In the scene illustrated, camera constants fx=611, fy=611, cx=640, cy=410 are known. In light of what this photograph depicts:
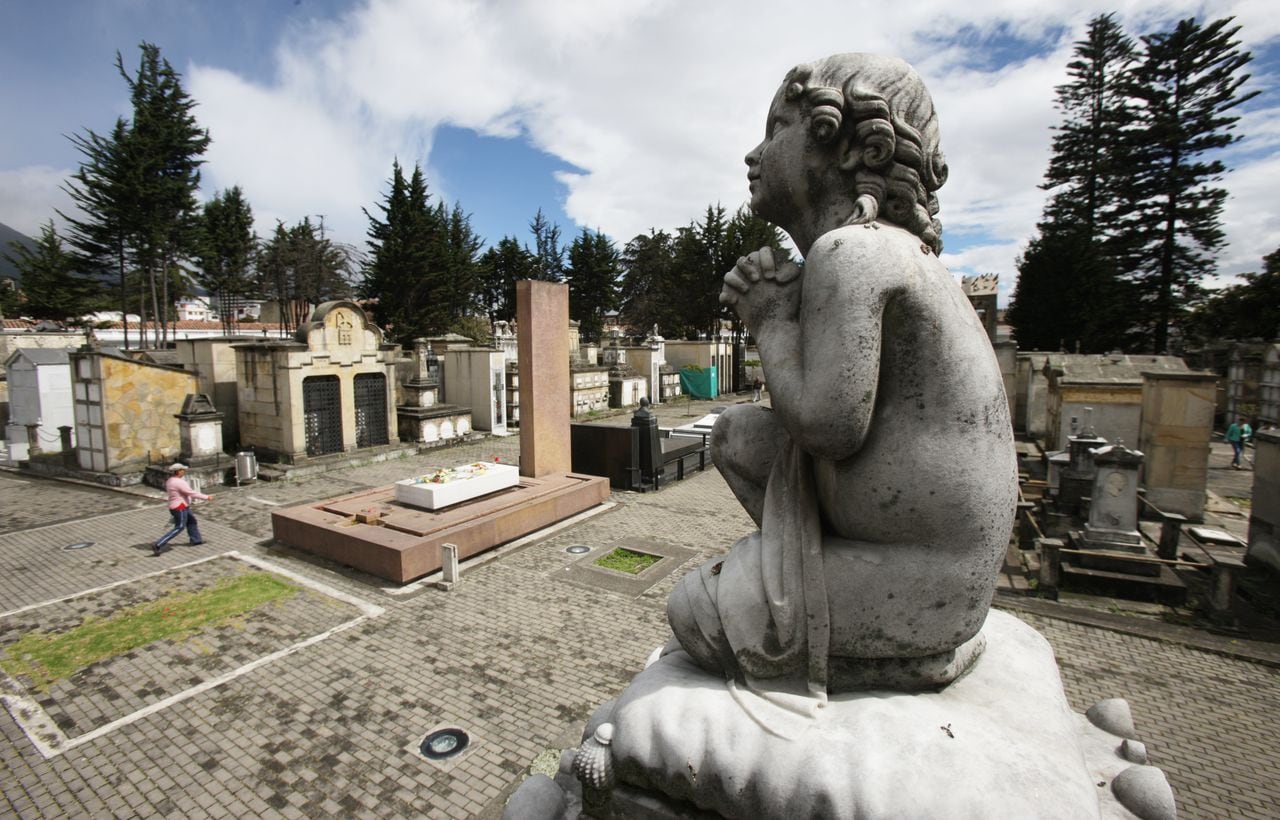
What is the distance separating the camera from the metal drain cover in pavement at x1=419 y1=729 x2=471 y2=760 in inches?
186

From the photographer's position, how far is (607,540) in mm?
9672

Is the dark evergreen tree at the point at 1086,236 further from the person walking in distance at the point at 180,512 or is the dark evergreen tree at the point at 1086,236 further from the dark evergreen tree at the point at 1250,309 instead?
the person walking in distance at the point at 180,512

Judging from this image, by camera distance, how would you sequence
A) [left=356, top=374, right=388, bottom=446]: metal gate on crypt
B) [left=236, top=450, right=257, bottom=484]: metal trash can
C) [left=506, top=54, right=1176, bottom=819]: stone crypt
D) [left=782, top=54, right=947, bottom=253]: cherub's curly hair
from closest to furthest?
[left=506, top=54, right=1176, bottom=819]: stone crypt
[left=782, top=54, right=947, bottom=253]: cherub's curly hair
[left=236, top=450, right=257, bottom=484]: metal trash can
[left=356, top=374, right=388, bottom=446]: metal gate on crypt

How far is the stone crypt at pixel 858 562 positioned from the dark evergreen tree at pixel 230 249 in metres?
43.8

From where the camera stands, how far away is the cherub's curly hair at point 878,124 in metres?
2.26

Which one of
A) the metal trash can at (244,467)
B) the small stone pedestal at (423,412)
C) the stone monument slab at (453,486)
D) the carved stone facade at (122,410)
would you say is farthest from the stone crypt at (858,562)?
the small stone pedestal at (423,412)

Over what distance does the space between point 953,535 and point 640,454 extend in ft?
35.0

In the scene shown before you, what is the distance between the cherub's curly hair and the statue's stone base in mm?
1788

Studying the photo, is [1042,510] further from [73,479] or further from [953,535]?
[73,479]

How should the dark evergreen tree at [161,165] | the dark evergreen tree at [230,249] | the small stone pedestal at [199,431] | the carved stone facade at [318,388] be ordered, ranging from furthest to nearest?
the dark evergreen tree at [230,249], the dark evergreen tree at [161,165], the carved stone facade at [318,388], the small stone pedestal at [199,431]

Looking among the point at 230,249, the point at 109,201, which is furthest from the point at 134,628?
the point at 230,249

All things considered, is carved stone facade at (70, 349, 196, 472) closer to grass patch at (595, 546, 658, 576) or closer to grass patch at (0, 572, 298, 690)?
grass patch at (0, 572, 298, 690)

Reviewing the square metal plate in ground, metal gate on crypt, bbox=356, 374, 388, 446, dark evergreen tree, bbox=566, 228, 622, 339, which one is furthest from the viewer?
dark evergreen tree, bbox=566, 228, 622, 339

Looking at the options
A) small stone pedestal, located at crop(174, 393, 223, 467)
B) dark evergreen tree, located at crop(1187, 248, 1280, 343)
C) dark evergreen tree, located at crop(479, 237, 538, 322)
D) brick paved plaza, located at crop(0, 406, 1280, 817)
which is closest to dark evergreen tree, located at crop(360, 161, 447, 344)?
dark evergreen tree, located at crop(479, 237, 538, 322)
